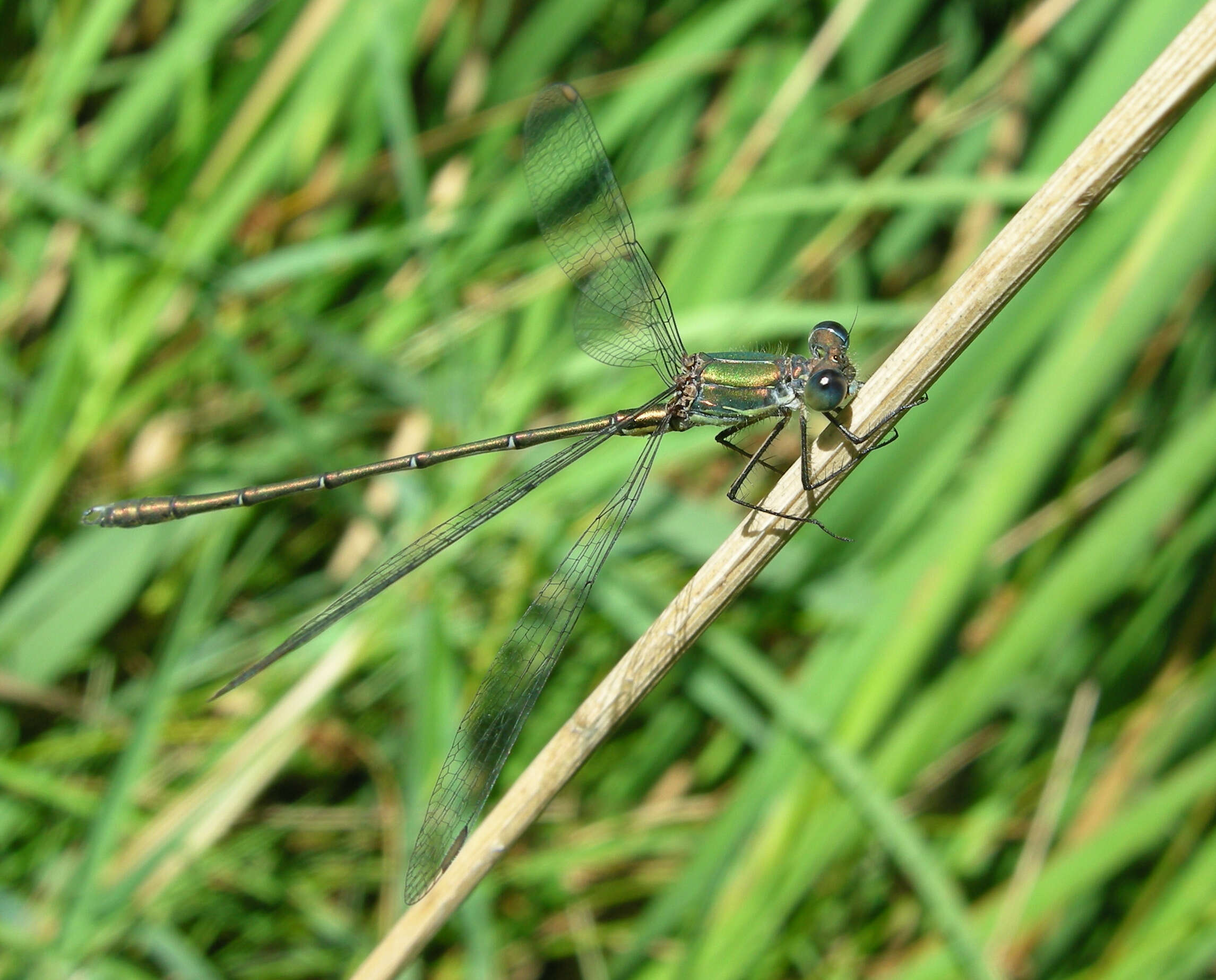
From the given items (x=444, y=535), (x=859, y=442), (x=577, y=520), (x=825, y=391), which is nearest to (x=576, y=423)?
(x=577, y=520)

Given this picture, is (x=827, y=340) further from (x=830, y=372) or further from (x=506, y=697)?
(x=506, y=697)

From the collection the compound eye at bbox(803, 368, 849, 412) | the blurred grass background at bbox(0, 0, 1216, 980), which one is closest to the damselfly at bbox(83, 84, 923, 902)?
the compound eye at bbox(803, 368, 849, 412)

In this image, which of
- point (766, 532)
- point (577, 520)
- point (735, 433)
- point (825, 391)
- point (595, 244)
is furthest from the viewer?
point (577, 520)

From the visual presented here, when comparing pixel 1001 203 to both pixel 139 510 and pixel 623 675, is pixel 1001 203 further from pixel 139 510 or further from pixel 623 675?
pixel 139 510

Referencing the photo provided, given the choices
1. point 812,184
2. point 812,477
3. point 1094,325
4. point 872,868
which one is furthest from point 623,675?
point 812,184

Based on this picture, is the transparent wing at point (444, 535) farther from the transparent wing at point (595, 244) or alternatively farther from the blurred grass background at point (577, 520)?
the blurred grass background at point (577, 520)
